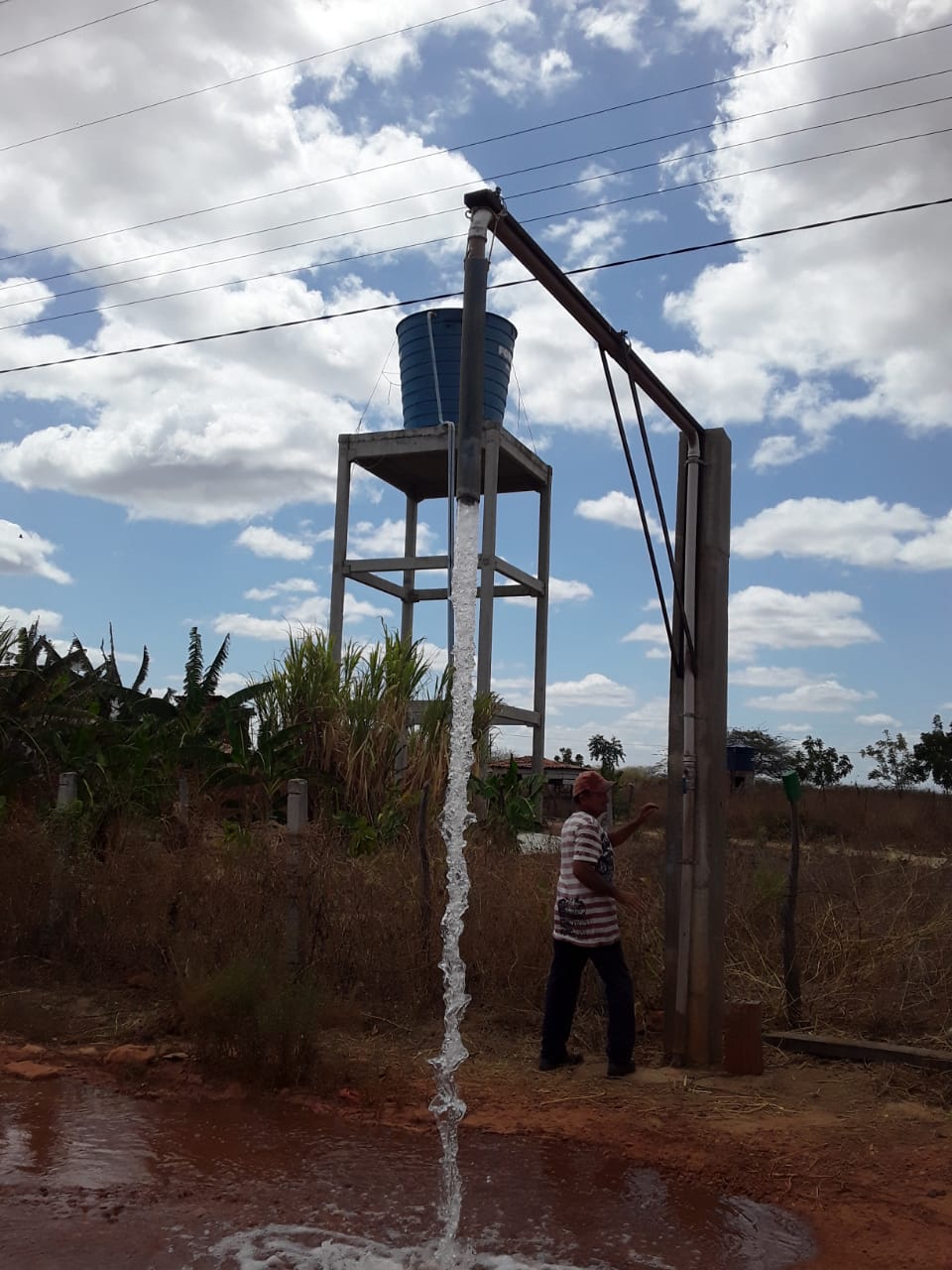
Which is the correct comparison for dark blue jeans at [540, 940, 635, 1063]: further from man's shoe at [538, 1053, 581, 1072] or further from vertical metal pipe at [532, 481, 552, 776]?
vertical metal pipe at [532, 481, 552, 776]

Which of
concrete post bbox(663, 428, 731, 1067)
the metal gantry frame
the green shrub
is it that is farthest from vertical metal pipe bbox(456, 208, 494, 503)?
the green shrub

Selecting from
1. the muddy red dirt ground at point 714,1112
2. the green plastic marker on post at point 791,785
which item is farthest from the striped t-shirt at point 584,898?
the green plastic marker on post at point 791,785

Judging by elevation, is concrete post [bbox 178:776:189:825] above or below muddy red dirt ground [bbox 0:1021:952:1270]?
above

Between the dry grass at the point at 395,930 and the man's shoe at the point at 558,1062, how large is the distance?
0.40m

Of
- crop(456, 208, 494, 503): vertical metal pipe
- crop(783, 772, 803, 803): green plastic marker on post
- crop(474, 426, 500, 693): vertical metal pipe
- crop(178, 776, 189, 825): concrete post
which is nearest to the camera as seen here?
crop(456, 208, 494, 503): vertical metal pipe

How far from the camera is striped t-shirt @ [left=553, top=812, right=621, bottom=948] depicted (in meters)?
6.41

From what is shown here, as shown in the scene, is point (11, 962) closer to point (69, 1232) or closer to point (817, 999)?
point (69, 1232)

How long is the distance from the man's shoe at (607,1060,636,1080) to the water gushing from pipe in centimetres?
92

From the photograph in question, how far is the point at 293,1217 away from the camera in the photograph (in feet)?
14.1

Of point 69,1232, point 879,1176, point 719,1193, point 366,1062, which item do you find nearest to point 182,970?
point 366,1062

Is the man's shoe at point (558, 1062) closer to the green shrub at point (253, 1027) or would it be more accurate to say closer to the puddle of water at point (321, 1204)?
the puddle of water at point (321, 1204)

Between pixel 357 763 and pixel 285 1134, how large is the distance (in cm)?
577

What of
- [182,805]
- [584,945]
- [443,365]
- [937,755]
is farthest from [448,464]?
[937,755]

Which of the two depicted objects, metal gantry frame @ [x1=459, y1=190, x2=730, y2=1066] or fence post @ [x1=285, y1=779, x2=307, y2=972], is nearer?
metal gantry frame @ [x1=459, y1=190, x2=730, y2=1066]
